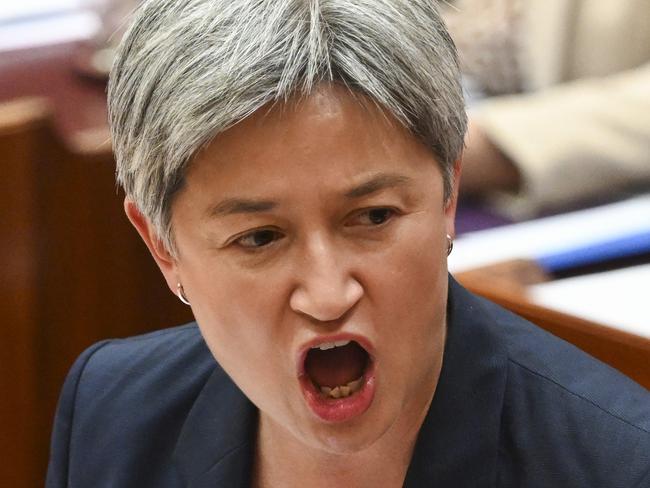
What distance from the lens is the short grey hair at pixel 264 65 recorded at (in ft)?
3.54

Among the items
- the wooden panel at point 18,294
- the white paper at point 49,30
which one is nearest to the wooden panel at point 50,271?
the wooden panel at point 18,294

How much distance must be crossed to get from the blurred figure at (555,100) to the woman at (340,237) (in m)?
0.87

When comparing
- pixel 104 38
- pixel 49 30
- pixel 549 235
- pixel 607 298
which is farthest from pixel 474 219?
pixel 49 30

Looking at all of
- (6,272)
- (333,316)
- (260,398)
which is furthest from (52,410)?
(333,316)

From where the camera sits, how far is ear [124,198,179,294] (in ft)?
4.12

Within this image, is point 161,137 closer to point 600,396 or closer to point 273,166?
point 273,166

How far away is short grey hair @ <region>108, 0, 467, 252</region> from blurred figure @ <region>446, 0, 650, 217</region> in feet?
3.05

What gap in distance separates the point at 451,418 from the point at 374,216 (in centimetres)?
26

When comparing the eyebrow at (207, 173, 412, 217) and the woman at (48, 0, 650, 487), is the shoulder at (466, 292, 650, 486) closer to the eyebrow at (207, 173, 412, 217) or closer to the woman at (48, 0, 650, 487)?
the woman at (48, 0, 650, 487)

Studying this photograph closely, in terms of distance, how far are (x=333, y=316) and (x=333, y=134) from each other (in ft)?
0.54

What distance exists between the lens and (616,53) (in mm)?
2461

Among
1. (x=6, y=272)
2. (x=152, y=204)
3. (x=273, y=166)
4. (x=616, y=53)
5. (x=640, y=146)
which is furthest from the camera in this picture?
(x=616, y=53)

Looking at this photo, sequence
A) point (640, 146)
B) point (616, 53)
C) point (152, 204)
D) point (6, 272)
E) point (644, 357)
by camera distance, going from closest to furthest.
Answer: point (152, 204) → point (644, 357) → point (6, 272) → point (640, 146) → point (616, 53)

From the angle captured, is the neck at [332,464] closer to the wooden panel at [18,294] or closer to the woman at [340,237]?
the woman at [340,237]
